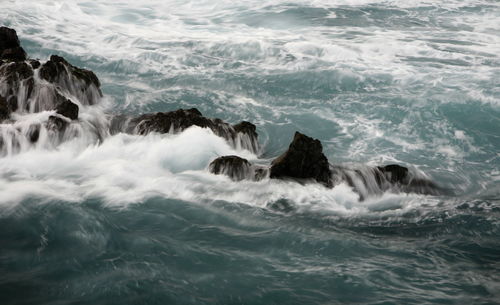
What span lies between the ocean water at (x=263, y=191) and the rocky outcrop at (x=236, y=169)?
16 cm

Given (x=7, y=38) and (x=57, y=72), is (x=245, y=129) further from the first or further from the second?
(x=7, y=38)

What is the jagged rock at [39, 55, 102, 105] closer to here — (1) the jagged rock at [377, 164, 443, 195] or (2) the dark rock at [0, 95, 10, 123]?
(2) the dark rock at [0, 95, 10, 123]

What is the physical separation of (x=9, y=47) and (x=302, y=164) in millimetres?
8631

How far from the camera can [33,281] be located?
5.63m

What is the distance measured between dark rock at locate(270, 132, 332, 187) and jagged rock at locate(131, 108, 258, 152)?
1706 mm

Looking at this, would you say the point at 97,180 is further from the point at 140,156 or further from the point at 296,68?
the point at 296,68

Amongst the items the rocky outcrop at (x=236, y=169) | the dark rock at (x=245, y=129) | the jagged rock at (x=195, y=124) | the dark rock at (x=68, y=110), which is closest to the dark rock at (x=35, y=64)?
the dark rock at (x=68, y=110)

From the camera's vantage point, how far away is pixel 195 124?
31.8 feet

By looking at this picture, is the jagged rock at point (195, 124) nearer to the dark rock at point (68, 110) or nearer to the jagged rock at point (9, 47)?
the dark rock at point (68, 110)

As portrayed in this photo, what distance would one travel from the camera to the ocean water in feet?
19.2

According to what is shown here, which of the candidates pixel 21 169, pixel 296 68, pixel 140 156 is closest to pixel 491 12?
pixel 296 68

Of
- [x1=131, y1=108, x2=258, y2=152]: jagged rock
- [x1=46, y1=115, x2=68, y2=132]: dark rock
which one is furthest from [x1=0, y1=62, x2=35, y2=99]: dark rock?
[x1=131, y1=108, x2=258, y2=152]: jagged rock

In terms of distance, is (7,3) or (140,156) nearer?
(140,156)

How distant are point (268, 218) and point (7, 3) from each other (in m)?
19.9
